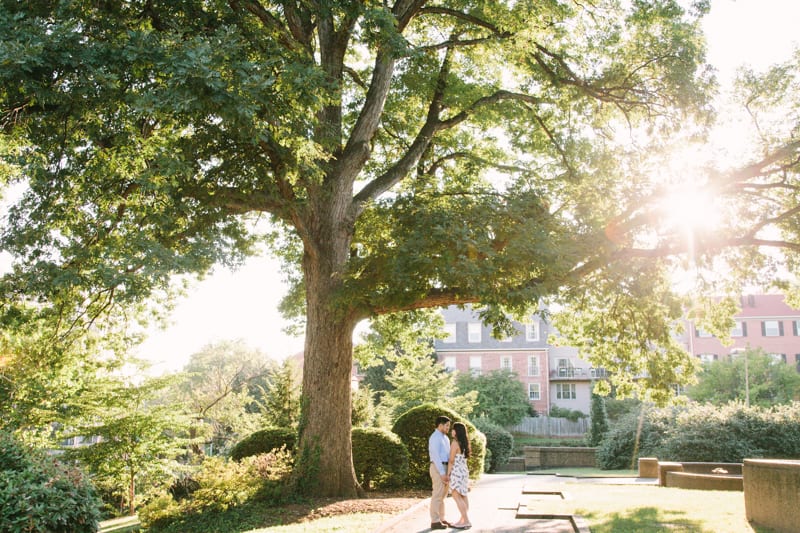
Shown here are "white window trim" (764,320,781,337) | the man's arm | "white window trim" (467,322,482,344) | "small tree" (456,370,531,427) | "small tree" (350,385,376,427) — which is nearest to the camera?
the man's arm

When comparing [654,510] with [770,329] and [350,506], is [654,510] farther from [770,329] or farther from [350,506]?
[770,329]

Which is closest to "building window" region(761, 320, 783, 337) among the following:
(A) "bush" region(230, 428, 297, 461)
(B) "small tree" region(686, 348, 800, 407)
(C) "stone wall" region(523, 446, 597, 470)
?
(B) "small tree" region(686, 348, 800, 407)

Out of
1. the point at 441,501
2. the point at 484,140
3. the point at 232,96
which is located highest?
the point at 484,140

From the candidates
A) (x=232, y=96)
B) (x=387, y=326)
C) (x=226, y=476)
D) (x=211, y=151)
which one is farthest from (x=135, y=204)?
(x=387, y=326)

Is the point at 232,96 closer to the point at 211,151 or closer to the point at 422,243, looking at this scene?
the point at 211,151

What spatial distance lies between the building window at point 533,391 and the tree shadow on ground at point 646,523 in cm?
4648

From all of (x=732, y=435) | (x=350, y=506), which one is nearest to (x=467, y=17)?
(x=350, y=506)

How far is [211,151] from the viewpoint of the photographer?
517 inches

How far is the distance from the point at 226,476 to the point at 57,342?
4829mm

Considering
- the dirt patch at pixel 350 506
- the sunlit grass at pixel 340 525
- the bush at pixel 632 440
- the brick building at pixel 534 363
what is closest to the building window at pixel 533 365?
the brick building at pixel 534 363

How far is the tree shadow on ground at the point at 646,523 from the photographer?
399 inches

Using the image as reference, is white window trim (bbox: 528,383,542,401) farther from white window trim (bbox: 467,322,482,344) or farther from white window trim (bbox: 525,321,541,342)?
white window trim (bbox: 467,322,482,344)

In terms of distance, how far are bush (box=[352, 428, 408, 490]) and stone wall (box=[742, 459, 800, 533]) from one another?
803 centimetres

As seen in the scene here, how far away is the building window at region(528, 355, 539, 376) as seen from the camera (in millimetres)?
58406
